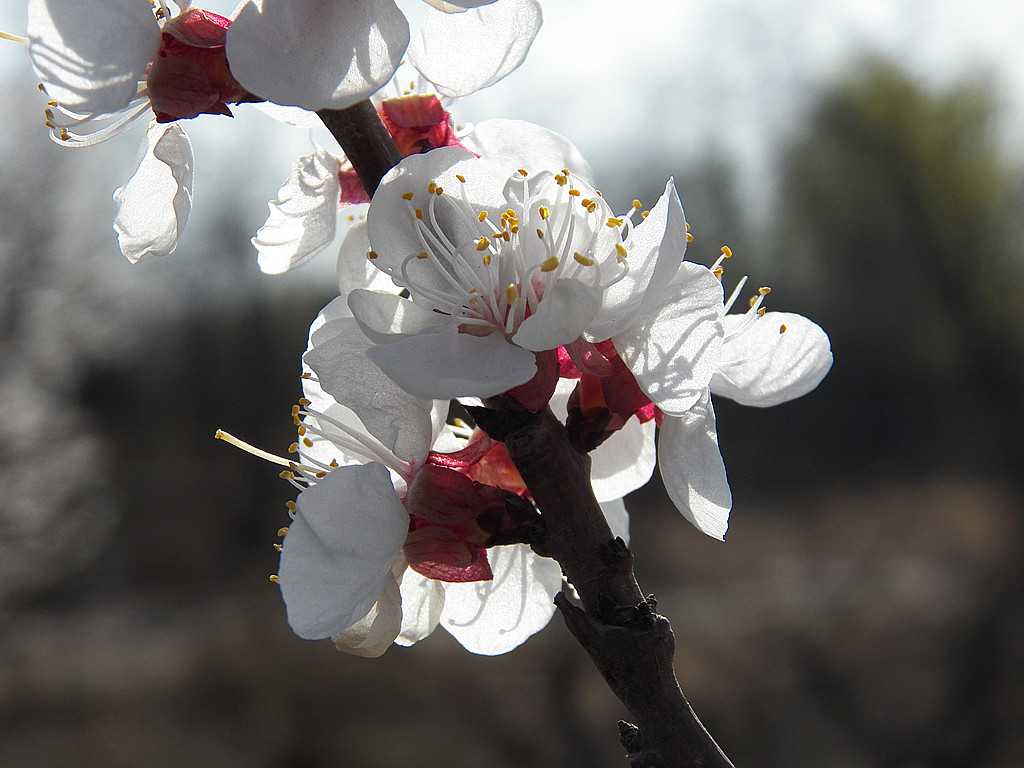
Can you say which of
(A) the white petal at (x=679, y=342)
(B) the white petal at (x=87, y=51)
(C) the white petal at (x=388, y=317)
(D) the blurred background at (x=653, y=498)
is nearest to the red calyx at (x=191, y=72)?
(B) the white petal at (x=87, y=51)

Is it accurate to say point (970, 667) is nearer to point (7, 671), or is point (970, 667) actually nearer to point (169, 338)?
point (7, 671)

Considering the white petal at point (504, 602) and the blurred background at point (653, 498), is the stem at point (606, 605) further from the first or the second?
the blurred background at point (653, 498)

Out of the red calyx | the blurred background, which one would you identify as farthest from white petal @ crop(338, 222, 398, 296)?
the blurred background

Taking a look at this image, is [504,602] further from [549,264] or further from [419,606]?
[549,264]

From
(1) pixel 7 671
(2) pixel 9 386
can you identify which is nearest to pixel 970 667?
(1) pixel 7 671

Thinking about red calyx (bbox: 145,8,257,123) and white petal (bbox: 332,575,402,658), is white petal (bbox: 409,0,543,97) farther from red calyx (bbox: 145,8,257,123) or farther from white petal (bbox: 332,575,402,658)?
white petal (bbox: 332,575,402,658)
